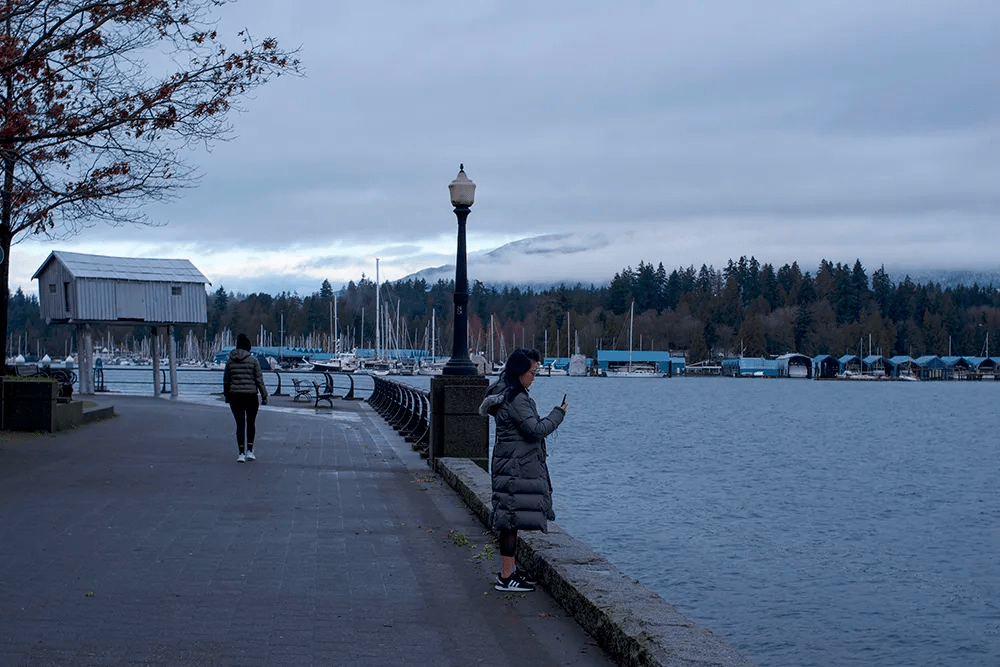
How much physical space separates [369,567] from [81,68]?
1020cm

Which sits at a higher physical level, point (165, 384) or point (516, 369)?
point (516, 369)

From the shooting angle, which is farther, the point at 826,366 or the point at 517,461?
the point at 826,366

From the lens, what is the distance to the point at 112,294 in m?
37.5

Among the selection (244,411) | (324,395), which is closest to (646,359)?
(324,395)

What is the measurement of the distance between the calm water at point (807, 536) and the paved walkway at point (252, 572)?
4.21 meters

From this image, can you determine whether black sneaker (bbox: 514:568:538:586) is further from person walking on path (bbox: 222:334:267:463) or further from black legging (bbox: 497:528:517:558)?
person walking on path (bbox: 222:334:267:463)

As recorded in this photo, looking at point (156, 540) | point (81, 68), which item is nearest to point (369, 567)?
point (156, 540)

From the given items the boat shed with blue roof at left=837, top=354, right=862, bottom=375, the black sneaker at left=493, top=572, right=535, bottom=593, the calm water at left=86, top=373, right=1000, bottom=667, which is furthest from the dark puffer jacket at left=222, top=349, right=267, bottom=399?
the boat shed with blue roof at left=837, top=354, right=862, bottom=375

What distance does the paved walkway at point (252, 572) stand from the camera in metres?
6.61

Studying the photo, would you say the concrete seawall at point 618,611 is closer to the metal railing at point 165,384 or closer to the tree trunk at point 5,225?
the tree trunk at point 5,225

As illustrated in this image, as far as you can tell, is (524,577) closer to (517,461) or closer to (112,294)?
(517,461)

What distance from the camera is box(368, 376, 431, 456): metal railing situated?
19312 mm

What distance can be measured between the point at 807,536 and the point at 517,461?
48.1ft

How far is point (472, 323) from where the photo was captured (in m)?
190
